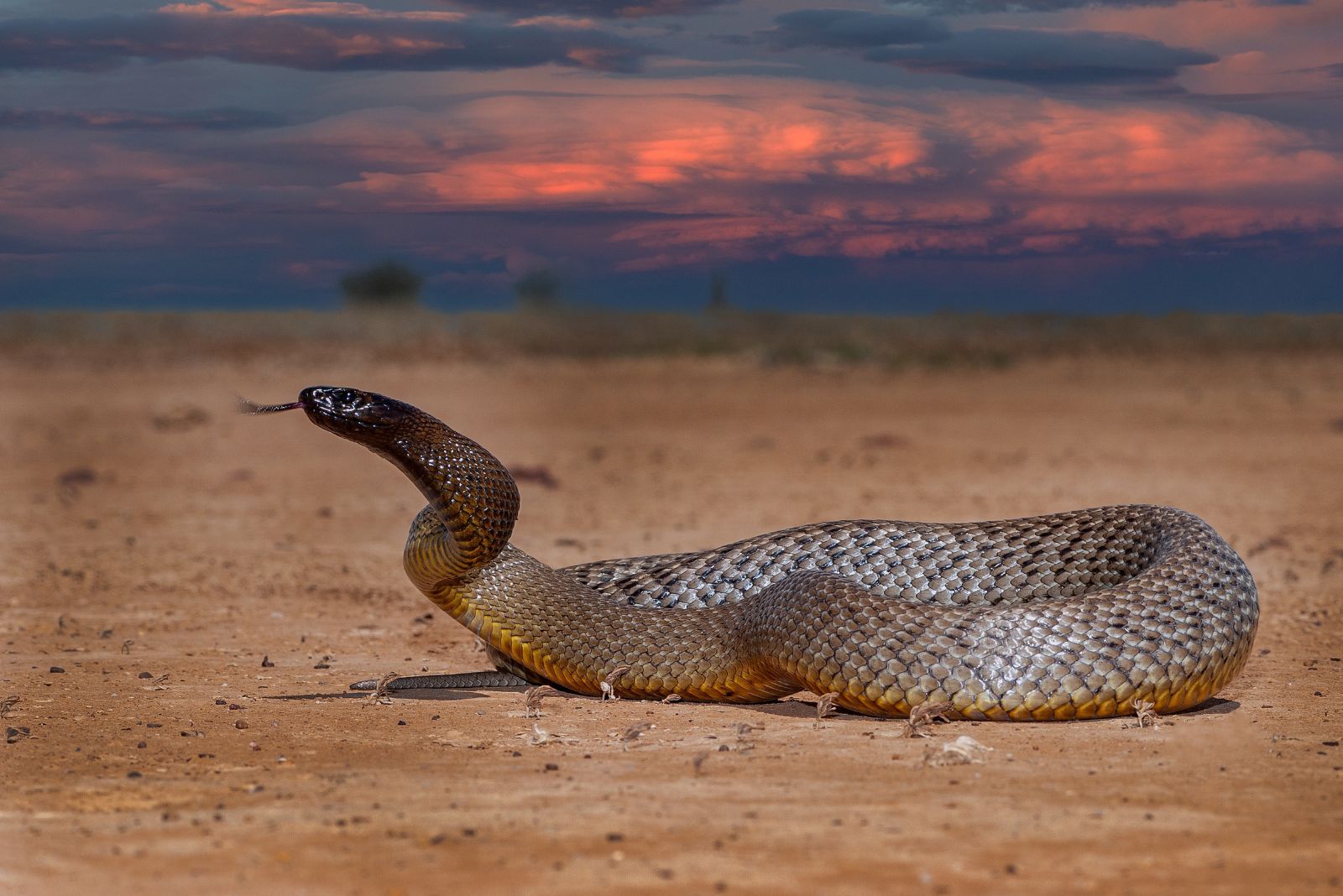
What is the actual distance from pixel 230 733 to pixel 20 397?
27990 mm

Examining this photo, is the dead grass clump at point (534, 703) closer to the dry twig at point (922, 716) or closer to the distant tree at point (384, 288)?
the dry twig at point (922, 716)

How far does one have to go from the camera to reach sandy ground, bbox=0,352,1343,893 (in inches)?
185

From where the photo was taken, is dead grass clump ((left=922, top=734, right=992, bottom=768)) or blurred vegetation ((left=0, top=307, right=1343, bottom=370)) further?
blurred vegetation ((left=0, top=307, right=1343, bottom=370))

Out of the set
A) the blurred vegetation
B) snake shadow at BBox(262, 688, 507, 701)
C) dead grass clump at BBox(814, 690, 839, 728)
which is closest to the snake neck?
snake shadow at BBox(262, 688, 507, 701)

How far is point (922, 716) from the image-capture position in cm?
647

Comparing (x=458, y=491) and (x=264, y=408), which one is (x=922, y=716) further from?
(x=264, y=408)

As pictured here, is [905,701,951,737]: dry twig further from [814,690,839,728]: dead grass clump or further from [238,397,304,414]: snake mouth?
[238,397,304,414]: snake mouth

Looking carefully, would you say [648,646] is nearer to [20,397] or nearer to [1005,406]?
[1005,406]

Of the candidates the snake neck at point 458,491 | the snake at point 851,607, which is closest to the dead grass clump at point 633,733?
the snake at point 851,607

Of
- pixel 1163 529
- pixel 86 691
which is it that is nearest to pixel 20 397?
pixel 86 691

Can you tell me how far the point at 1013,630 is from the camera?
662 cm

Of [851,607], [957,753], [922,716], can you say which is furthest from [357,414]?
[957,753]

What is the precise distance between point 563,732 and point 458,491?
47.4 inches

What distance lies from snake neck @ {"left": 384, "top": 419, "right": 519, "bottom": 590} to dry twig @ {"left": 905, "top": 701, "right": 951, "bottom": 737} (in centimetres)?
205
